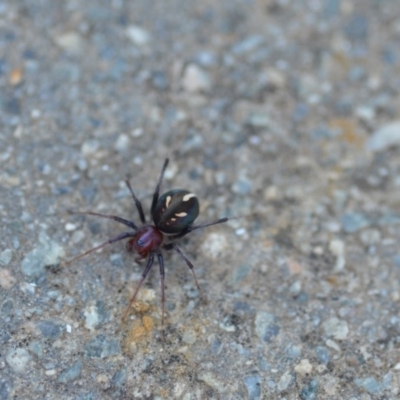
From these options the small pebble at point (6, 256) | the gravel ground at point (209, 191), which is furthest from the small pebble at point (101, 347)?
the small pebble at point (6, 256)

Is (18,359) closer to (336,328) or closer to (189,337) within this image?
(189,337)

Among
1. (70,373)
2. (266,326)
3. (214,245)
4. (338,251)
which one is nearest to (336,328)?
(266,326)

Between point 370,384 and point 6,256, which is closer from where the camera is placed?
point 370,384

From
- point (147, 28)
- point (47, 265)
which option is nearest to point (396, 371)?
point (47, 265)

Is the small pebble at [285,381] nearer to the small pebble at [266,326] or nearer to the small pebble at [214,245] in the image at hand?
the small pebble at [266,326]

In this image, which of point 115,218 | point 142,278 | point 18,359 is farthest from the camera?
point 115,218

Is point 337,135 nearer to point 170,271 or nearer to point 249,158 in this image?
point 249,158
